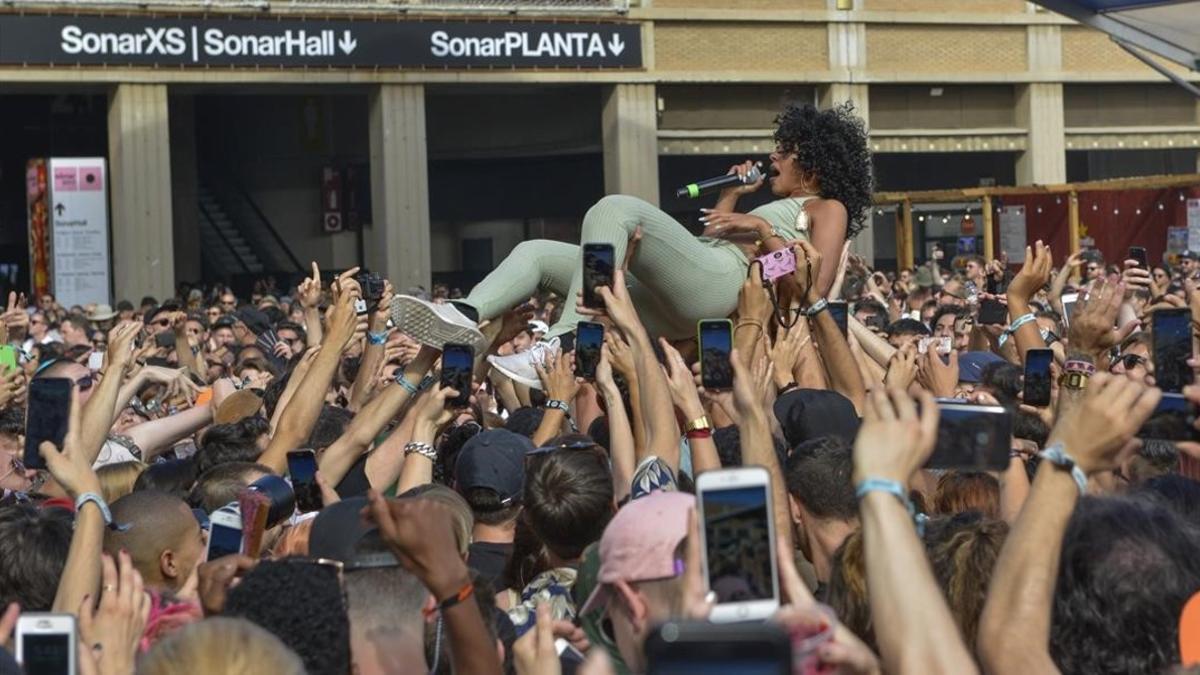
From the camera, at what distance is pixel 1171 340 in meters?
5.09

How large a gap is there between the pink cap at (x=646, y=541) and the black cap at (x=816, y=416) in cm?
265

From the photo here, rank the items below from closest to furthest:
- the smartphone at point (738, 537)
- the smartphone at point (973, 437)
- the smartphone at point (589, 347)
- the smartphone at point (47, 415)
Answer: the smartphone at point (738, 537)
the smartphone at point (973, 437)
the smartphone at point (47, 415)
the smartphone at point (589, 347)

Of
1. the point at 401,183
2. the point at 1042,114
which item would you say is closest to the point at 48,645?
the point at 401,183

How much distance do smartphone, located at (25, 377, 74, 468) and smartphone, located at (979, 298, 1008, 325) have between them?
19.6 ft

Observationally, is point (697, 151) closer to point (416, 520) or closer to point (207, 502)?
point (207, 502)

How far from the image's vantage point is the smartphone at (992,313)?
10.2 m

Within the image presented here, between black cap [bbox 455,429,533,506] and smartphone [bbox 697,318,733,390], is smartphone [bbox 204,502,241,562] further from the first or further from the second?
smartphone [bbox 697,318,733,390]

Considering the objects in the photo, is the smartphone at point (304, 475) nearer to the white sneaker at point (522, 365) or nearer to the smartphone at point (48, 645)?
the white sneaker at point (522, 365)

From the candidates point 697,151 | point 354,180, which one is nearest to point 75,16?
point 354,180

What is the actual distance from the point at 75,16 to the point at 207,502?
24927 mm

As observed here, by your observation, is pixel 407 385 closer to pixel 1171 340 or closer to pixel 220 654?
pixel 1171 340

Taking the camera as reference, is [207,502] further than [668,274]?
No

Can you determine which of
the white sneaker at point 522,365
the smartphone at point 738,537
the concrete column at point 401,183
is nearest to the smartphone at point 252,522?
the smartphone at point 738,537

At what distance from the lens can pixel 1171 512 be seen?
362cm
